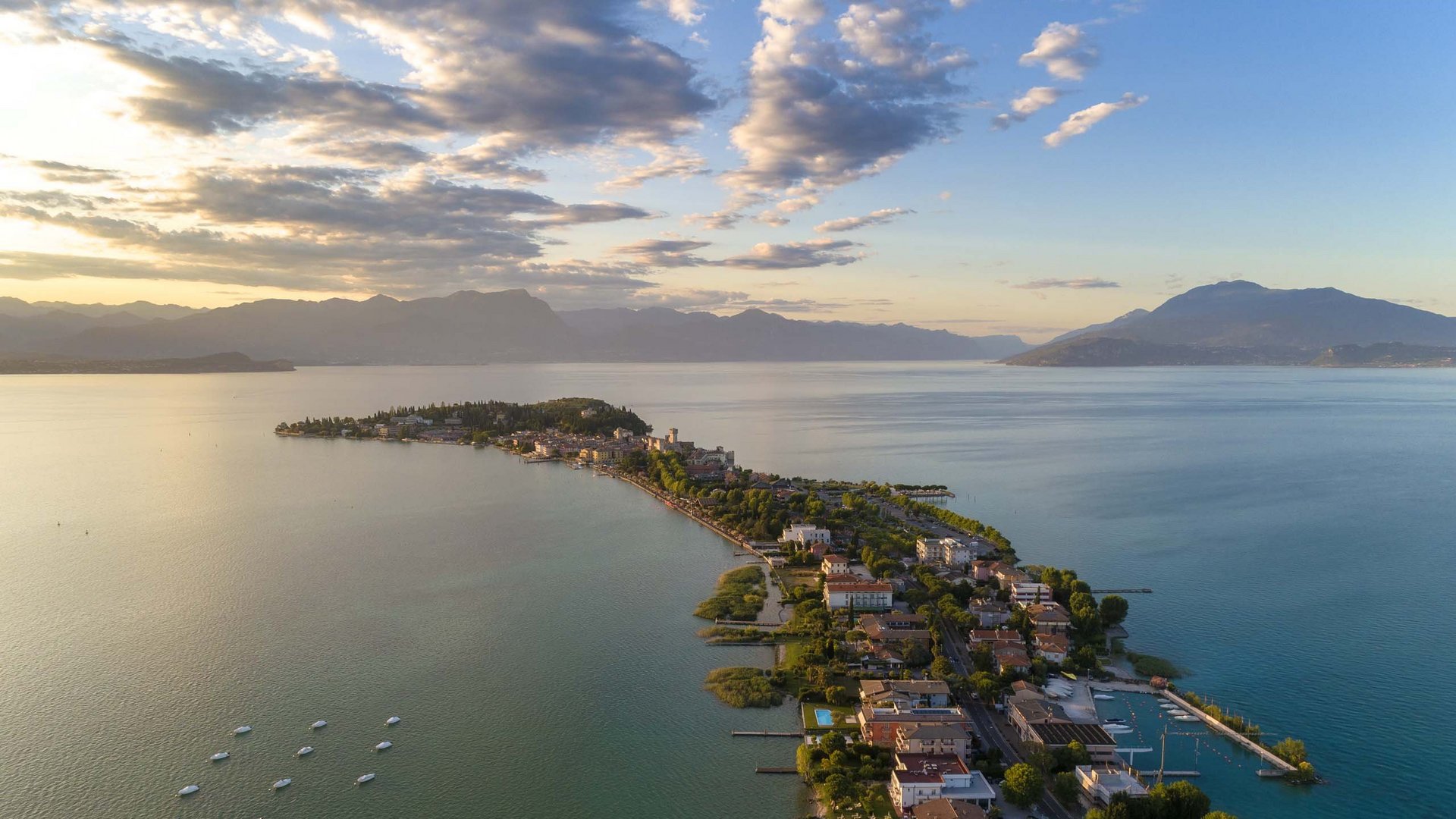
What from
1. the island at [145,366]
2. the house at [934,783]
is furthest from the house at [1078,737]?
the island at [145,366]

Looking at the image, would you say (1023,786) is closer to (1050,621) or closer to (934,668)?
(934,668)

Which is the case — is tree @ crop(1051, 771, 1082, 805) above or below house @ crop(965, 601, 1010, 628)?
below

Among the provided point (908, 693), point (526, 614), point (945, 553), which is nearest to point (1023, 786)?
point (908, 693)

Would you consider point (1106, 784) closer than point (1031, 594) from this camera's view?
Yes

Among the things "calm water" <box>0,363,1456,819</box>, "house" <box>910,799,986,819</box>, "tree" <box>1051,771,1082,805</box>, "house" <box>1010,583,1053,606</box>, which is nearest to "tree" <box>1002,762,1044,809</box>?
"tree" <box>1051,771,1082,805</box>

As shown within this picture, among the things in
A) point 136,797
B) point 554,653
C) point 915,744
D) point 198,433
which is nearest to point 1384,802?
point 915,744

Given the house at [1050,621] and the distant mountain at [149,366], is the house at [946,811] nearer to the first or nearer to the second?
the house at [1050,621]

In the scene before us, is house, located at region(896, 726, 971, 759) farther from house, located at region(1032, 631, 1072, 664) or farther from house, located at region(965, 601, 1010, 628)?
house, located at region(965, 601, 1010, 628)
